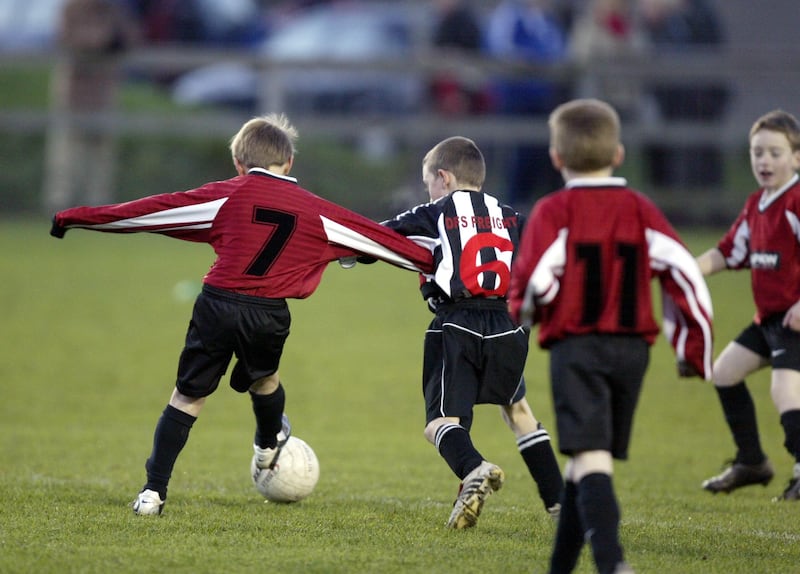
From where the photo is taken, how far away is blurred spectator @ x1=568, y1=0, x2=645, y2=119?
675 inches

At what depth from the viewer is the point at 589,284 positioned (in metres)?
4.34

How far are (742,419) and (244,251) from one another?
115 inches

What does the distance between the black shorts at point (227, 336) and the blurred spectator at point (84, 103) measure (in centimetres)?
1148

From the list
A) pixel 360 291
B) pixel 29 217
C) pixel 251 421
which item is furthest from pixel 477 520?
pixel 29 217

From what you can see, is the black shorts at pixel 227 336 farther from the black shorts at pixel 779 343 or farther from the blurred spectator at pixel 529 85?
the blurred spectator at pixel 529 85

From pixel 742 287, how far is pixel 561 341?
37.5 feet

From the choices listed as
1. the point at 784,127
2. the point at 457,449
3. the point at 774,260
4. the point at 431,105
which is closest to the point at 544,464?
the point at 457,449

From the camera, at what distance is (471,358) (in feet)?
18.0

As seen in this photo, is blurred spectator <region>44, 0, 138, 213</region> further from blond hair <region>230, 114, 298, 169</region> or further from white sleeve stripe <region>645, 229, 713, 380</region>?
white sleeve stripe <region>645, 229, 713, 380</region>

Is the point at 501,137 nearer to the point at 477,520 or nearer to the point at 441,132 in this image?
the point at 441,132

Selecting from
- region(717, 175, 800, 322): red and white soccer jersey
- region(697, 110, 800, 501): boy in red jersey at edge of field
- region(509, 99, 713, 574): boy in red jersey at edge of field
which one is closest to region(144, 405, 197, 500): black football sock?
region(509, 99, 713, 574): boy in red jersey at edge of field

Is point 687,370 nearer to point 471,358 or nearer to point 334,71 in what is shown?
point 471,358

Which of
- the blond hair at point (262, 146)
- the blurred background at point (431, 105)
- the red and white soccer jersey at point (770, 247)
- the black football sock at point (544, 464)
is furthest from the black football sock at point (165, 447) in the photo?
the blurred background at point (431, 105)

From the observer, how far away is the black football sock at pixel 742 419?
6719 millimetres
